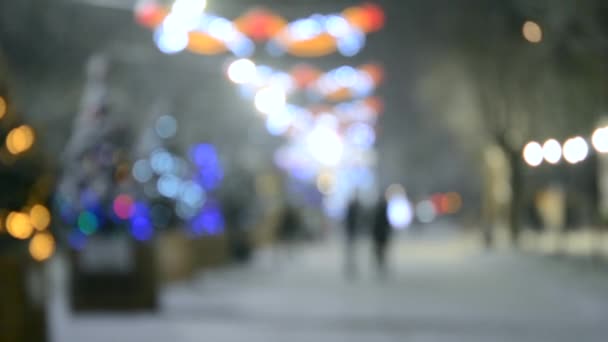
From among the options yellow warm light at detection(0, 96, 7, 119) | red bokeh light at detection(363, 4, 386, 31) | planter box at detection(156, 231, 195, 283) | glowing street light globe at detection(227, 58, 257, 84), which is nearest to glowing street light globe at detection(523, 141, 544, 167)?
yellow warm light at detection(0, 96, 7, 119)

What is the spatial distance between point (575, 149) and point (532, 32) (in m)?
1.33

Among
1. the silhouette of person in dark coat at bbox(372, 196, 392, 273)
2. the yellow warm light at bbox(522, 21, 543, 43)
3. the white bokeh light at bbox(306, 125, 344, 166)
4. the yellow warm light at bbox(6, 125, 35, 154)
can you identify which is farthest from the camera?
the white bokeh light at bbox(306, 125, 344, 166)

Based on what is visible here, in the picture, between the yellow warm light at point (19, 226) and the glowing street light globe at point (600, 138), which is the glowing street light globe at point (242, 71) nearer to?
the glowing street light globe at point (600, 138)

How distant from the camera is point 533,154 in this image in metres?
10.4

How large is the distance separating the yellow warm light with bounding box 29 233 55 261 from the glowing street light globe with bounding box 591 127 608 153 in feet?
18.2

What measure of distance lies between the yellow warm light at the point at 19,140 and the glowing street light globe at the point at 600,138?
558cm

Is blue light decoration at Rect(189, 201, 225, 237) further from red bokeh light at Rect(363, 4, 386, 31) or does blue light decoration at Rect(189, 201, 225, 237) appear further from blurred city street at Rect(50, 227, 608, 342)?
red bokeh light at Rect(363, 4, 386, 31)

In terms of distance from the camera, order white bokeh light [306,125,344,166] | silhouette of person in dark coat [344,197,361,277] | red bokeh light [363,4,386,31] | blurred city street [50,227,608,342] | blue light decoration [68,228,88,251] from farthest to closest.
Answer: white bokeh light [306,125,344,166], silhouette of person in dark coat [344,197,361,277], red bokeh light [363,4,386,31], blue light decoration [68,228,88,251], blurred city street [50,227,608,342]

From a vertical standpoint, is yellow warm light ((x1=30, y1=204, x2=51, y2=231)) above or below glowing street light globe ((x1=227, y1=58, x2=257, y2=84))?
below

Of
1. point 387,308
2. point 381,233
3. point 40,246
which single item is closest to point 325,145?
point 381,233

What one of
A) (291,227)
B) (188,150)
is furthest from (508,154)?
(291,227)

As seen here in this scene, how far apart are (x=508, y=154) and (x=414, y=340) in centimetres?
244

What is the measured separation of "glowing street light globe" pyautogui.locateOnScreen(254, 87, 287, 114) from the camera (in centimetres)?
2461

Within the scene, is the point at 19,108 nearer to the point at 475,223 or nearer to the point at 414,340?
the point at 414,340
